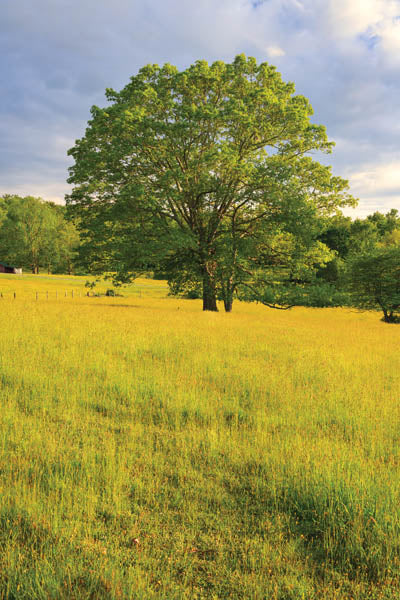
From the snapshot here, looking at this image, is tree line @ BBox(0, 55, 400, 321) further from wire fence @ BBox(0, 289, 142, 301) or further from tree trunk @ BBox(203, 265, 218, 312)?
wire fence @ BBox(0, 289, 142, 301)

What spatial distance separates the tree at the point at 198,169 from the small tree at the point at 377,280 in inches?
297

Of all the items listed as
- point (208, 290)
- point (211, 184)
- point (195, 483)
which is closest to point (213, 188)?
point (211, 184)

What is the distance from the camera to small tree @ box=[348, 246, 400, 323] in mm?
25922

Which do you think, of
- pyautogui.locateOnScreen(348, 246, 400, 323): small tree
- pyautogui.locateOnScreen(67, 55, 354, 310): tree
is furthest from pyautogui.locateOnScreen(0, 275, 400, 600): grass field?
pyautogui.locateOnScreen(348, 246, 400, 323): small tree

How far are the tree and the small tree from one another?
7.55 metres

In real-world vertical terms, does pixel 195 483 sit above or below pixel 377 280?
below

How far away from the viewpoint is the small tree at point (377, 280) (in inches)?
1021

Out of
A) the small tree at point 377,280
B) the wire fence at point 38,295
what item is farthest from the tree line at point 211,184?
the wire fence at point 38,295

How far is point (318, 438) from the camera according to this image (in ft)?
17.0

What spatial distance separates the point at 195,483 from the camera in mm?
3932

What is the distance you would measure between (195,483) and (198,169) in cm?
2002

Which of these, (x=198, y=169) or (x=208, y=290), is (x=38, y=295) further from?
(x=198, y=169)

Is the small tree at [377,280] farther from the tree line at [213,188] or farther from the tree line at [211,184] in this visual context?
the tree line at [211,184]

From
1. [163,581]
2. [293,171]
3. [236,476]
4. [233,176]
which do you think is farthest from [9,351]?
[293,171]
